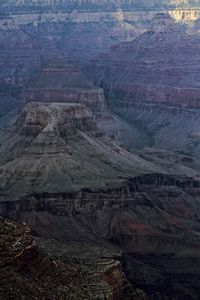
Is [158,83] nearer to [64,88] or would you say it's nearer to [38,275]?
[64,88]

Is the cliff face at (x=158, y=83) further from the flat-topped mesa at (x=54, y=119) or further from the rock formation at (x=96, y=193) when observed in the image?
the rock formation at (x=96, y=193)

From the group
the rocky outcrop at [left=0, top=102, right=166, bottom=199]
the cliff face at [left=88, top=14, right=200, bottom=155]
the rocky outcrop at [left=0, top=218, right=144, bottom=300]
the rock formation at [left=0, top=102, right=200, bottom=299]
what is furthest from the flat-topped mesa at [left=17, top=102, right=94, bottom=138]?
the rocky outcrop at [left=0, top=218, right=144, bottom=300]

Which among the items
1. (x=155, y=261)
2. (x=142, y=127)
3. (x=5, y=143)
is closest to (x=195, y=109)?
(x=142, y=127)

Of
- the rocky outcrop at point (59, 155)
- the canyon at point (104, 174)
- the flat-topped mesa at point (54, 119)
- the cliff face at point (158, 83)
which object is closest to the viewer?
the canyon at point (104, 174)

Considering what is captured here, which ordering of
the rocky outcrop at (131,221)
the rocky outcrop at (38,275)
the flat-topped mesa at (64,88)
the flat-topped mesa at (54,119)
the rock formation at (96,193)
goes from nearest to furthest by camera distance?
the rocky outcrop at (38,275) < the rocky outcrop at (131,221) < the rock formation at (96,193) < the flat-topped mesa at (54,119) < the flat-topped mesa at (64,88)

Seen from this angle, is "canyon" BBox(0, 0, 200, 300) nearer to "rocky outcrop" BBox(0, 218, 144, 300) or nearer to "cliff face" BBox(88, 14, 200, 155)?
"rocky outcrop" BBox(0, 218, 144, 300)

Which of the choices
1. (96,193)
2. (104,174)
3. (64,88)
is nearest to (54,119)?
(104,174)

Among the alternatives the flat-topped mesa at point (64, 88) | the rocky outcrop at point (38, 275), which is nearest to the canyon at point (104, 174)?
the rocky outcrop at point (38, 275)

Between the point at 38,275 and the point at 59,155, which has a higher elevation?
the point at 38,275

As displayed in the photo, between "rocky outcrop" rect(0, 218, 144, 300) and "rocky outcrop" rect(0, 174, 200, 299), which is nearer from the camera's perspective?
"rocky outcrop" rect(0, 218, 144, 300)
